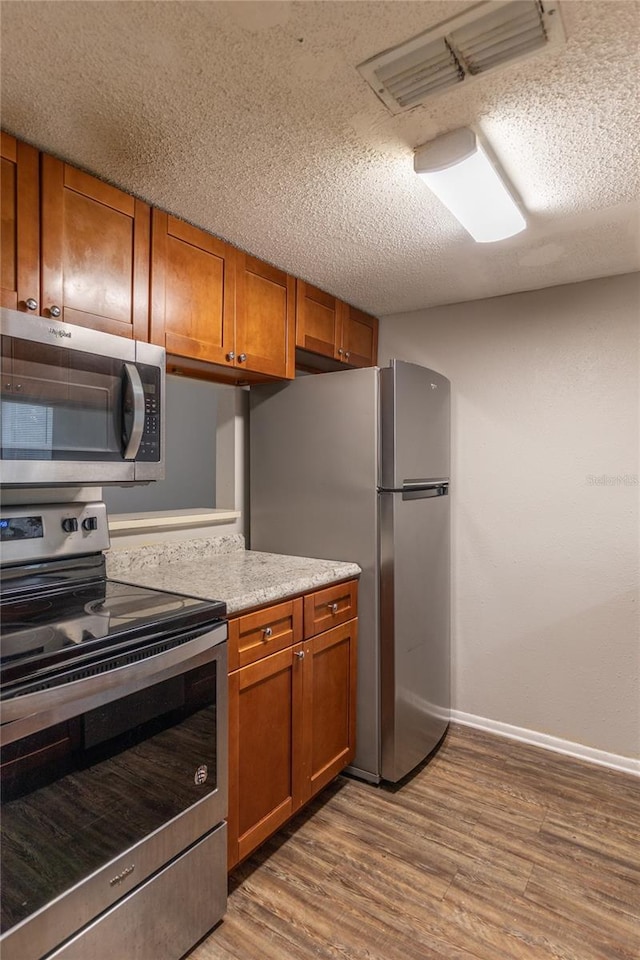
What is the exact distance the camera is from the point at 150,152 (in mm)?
1480

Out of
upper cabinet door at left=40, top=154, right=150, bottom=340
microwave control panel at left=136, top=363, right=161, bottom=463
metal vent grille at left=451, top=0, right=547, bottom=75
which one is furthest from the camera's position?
microwave control panel at left=136, top=363, right=161, bottom=463

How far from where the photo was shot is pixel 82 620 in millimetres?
1351

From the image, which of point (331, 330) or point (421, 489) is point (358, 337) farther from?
point (421, 489)

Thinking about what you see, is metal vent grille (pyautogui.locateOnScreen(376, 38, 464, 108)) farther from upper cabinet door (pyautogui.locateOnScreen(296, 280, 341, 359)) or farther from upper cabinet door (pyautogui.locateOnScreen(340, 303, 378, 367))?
upper cabinet door (pyautogui.locateOnScreen(340, 303, 378, 367))

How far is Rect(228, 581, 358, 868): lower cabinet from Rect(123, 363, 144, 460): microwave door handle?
608mm

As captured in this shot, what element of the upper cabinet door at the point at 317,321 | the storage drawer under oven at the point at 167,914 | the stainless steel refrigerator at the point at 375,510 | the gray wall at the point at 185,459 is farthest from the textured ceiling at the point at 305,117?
the gray wall at the point at 185,459

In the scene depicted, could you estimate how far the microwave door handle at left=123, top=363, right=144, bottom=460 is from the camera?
1543 millimetres

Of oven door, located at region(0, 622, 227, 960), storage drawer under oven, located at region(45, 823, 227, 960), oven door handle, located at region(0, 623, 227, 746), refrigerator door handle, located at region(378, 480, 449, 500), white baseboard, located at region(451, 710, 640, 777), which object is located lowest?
white baseboard, located at region(451, 710, 640, 777)

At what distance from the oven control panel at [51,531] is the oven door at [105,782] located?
1.74 ft

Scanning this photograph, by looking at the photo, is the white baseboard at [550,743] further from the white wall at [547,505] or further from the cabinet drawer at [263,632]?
the cabinet drawer at [263,632]

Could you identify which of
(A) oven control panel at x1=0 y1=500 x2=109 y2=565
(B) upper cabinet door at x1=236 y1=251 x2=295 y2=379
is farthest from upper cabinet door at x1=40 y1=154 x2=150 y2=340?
(A) oven control panel at x1=0 y1=500 x2=109 y2=565

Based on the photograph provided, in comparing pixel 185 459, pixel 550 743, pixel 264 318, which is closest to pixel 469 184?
pixel 264 318

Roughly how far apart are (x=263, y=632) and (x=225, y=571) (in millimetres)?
→ 393

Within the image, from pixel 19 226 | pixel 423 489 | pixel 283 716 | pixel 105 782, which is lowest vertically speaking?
pixel 283 716
